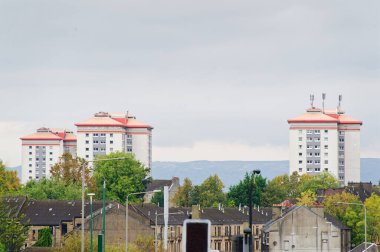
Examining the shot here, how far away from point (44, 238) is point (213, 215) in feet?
118

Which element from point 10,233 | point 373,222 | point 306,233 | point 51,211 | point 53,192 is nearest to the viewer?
point 10,233

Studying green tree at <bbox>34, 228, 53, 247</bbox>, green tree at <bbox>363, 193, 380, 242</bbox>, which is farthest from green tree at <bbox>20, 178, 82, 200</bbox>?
green tree at <bbox>363, 193, 380, 242</bbox>

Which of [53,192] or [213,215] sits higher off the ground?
[53,192]

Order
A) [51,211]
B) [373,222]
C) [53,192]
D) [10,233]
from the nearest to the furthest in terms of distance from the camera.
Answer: [10,233], [373,222], [51,211], [53,192]

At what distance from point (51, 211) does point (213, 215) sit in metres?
24.3

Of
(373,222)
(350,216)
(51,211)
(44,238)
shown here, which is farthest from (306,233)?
(51,211)

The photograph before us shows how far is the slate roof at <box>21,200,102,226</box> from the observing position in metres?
148

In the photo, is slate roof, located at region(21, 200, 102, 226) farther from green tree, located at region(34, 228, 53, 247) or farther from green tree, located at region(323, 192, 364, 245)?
green tree, located at region(323, 192, 364, 245)

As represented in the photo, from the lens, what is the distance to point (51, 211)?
496ft

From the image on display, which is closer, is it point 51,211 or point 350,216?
point 350,216

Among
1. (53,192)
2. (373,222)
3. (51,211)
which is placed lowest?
(373,222)

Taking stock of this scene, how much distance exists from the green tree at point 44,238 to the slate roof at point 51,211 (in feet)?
22.4

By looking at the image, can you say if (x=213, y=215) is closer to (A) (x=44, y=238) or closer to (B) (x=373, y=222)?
(B) (x=373, y=222)

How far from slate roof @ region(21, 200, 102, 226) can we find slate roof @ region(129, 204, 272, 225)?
6.50 m
